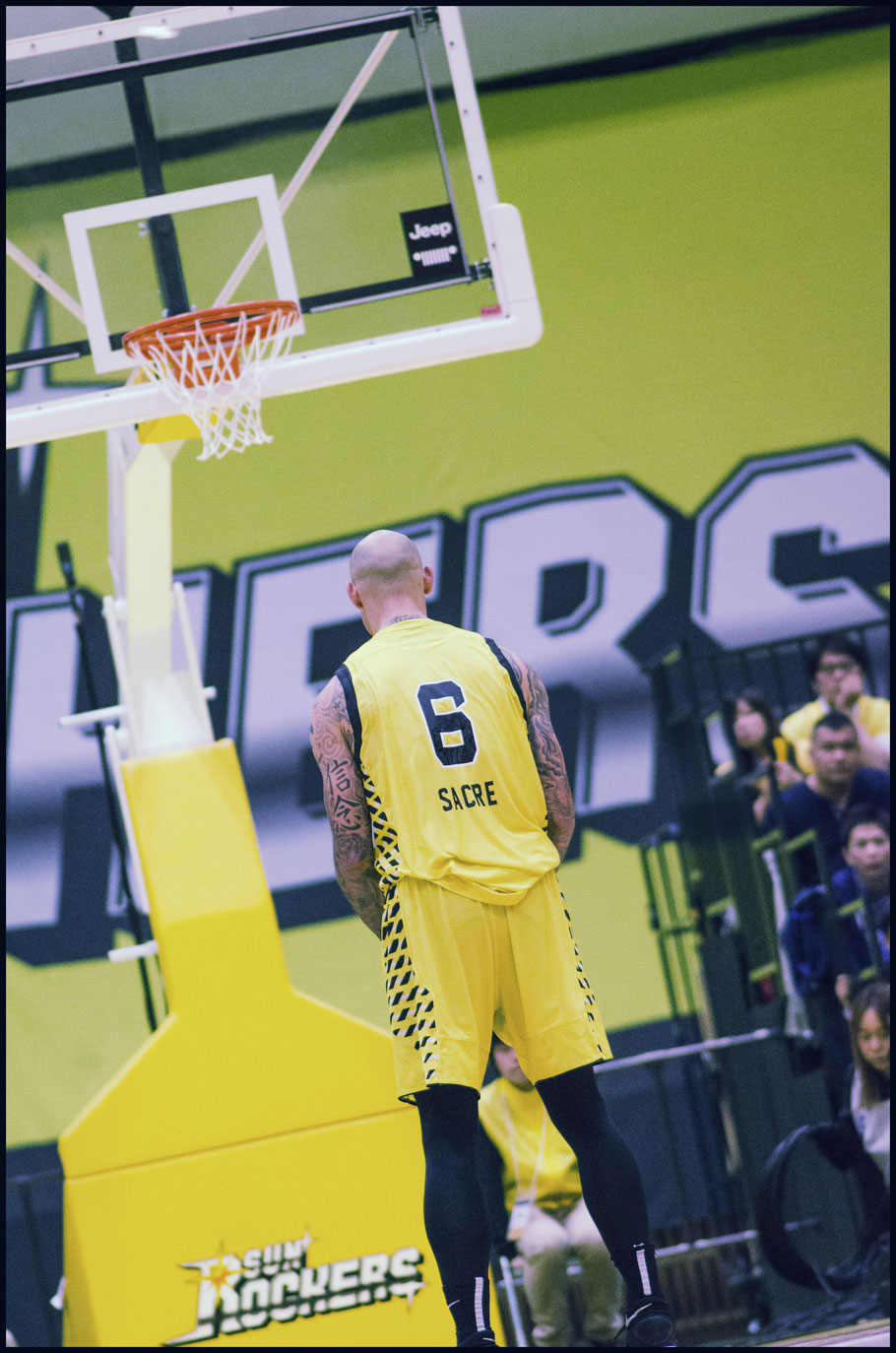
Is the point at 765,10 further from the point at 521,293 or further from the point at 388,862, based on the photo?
the point at 388,862

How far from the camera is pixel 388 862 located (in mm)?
3244

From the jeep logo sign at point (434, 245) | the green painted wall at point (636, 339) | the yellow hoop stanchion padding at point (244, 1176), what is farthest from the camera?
the green painted wall at point (636, 339)

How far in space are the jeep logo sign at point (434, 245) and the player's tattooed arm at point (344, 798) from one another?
1.84 m

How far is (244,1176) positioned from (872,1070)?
124 inches

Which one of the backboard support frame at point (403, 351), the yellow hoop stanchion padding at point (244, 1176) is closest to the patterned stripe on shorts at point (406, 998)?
the yellow hoop stanchion padding at point (244, 1176)

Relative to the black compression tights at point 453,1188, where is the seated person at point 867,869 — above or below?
above

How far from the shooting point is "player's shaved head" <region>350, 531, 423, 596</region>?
345 cm

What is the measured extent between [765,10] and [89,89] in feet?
16.0

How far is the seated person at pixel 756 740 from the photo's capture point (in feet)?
23.2

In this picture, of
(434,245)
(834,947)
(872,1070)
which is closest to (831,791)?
(834,947)

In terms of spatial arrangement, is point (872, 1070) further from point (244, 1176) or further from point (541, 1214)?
point (244, 1176)

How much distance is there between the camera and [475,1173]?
306 cm

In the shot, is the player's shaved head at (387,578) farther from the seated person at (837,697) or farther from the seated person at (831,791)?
the seated person at (837,697)

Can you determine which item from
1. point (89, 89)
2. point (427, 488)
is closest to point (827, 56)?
point (427, 488)
